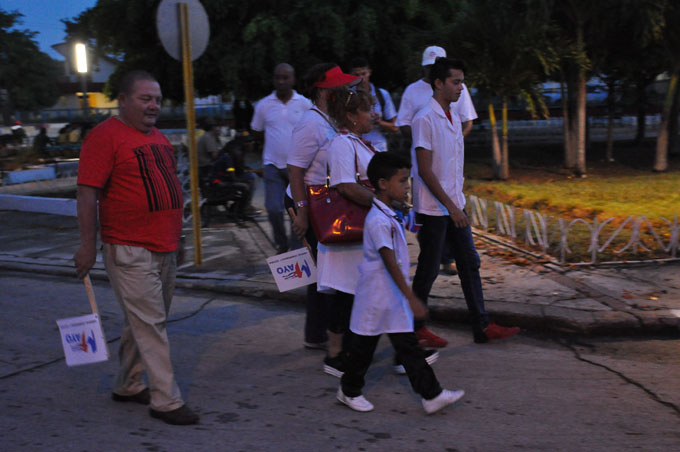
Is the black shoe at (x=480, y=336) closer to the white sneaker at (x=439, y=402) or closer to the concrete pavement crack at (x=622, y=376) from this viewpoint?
the concrete pavement crack at (x=622, y=376)

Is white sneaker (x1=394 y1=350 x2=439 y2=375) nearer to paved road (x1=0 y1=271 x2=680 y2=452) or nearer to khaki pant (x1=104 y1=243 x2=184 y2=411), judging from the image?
paved road (x1=0 y1=271 x2=680 y2=452)

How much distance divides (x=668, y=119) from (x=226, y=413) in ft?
46.2

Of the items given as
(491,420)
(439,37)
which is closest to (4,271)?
(491,420)

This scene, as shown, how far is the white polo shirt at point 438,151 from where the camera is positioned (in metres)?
4.77

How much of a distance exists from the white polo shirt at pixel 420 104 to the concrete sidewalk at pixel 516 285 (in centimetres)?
154

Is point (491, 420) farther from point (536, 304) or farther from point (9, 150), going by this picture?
point (9, 150)

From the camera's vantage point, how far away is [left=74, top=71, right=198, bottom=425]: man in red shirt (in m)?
3.57

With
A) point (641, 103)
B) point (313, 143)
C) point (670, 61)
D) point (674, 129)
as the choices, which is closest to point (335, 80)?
point (313, 143)

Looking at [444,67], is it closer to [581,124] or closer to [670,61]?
[581,124]

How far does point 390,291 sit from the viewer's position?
375cm

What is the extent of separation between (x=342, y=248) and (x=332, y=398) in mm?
899

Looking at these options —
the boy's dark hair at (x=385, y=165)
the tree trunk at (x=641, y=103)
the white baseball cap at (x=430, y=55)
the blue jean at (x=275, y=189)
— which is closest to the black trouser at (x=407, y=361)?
the boy's dark hair at (x=385, y=165)

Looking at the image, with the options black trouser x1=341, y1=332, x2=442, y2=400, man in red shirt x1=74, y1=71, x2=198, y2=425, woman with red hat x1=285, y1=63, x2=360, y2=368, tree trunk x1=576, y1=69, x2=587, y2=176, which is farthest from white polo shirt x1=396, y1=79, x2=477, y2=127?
tree trunk x1=576, y1=69, x2=587, y2=176

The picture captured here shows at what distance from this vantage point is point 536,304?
565cm
